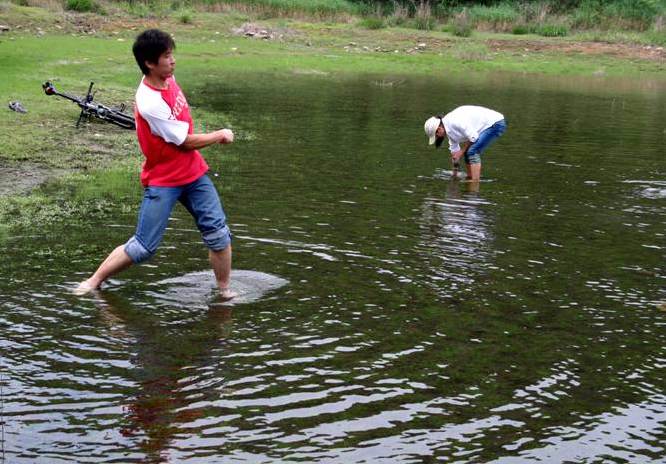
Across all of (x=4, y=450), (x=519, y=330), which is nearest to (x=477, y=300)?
(x=519, y=330)

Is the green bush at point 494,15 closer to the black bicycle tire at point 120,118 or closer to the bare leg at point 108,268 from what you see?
the black bicycle tire at point 120,118

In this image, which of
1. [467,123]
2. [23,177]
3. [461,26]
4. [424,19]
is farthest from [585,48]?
[23,177]

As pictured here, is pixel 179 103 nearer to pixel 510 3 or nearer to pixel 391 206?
pixel 391 206

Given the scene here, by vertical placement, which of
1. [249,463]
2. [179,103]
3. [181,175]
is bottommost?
[249,463]

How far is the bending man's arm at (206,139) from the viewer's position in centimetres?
746

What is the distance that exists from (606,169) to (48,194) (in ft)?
27.2

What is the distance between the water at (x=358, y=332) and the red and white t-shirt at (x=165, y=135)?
97 centimetres

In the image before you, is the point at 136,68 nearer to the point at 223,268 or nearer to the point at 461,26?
the point at 461,26

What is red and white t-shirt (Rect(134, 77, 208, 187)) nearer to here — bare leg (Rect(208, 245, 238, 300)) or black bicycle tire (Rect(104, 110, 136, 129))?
bare leg (Rect(208, 245, 238, 300))

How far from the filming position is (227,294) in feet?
26.9

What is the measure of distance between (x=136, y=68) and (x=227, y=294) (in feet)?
65.9

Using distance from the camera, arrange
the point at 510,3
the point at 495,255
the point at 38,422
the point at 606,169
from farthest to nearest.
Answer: the point at 510,3, the point at 606,169, the point at 495,255, the point at 38,422

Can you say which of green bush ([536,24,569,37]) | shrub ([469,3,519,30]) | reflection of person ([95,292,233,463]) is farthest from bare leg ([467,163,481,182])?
shrub ([469,3,519,30])

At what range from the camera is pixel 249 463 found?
529 centimetres
